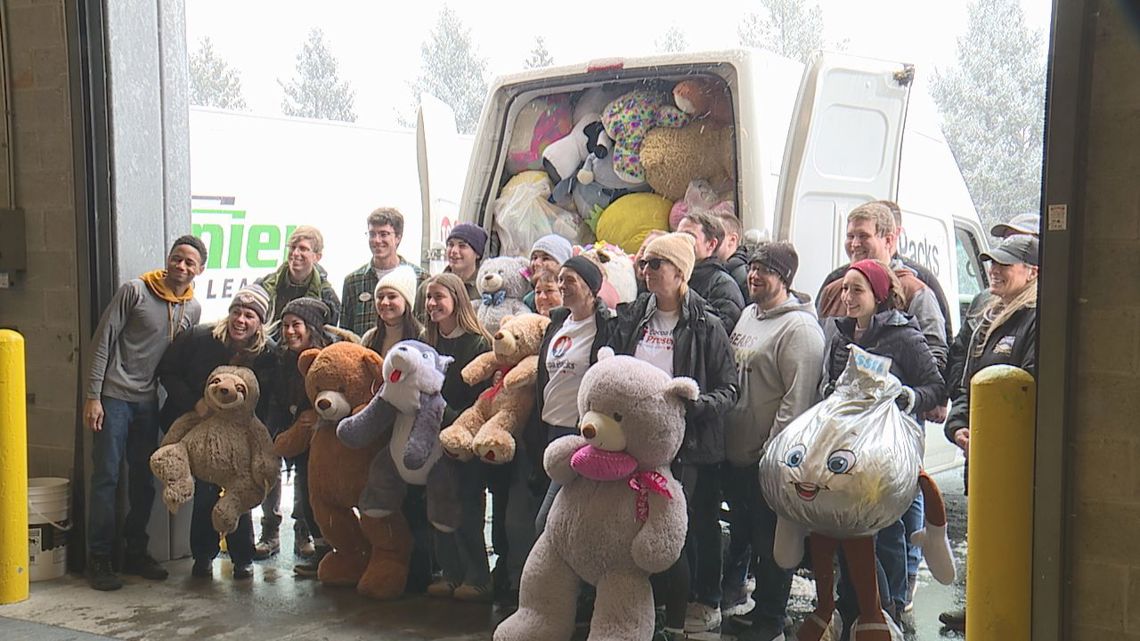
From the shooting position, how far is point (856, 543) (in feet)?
13.9

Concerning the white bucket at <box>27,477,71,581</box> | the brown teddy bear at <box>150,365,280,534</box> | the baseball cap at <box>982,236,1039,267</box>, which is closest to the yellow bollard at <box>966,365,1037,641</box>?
the baseball cap at <box>982,236,1039,267</box>

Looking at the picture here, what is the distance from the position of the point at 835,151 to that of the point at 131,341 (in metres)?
3.43

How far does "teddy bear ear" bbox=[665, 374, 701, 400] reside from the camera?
4383 millimetres

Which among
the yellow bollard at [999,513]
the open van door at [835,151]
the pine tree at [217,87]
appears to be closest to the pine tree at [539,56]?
the open van door at [835,151]

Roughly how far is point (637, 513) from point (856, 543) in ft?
2.53

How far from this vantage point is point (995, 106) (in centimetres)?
580

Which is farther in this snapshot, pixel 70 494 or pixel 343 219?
pixel 343 219

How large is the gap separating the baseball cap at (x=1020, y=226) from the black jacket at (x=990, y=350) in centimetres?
34

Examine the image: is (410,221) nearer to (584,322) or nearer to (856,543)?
(584,322)

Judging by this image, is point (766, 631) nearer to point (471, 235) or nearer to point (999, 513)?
point (999, 513)

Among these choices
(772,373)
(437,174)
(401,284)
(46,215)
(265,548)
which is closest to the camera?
(772,373)

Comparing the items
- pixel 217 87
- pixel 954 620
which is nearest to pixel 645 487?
pixel 954 620

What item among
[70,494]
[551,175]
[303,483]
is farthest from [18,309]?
[551,175]

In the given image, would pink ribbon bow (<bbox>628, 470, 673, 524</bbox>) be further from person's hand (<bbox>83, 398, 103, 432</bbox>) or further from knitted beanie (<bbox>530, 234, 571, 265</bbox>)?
person's hand (<bbox>83, 398, 103, 432</bbox>)
